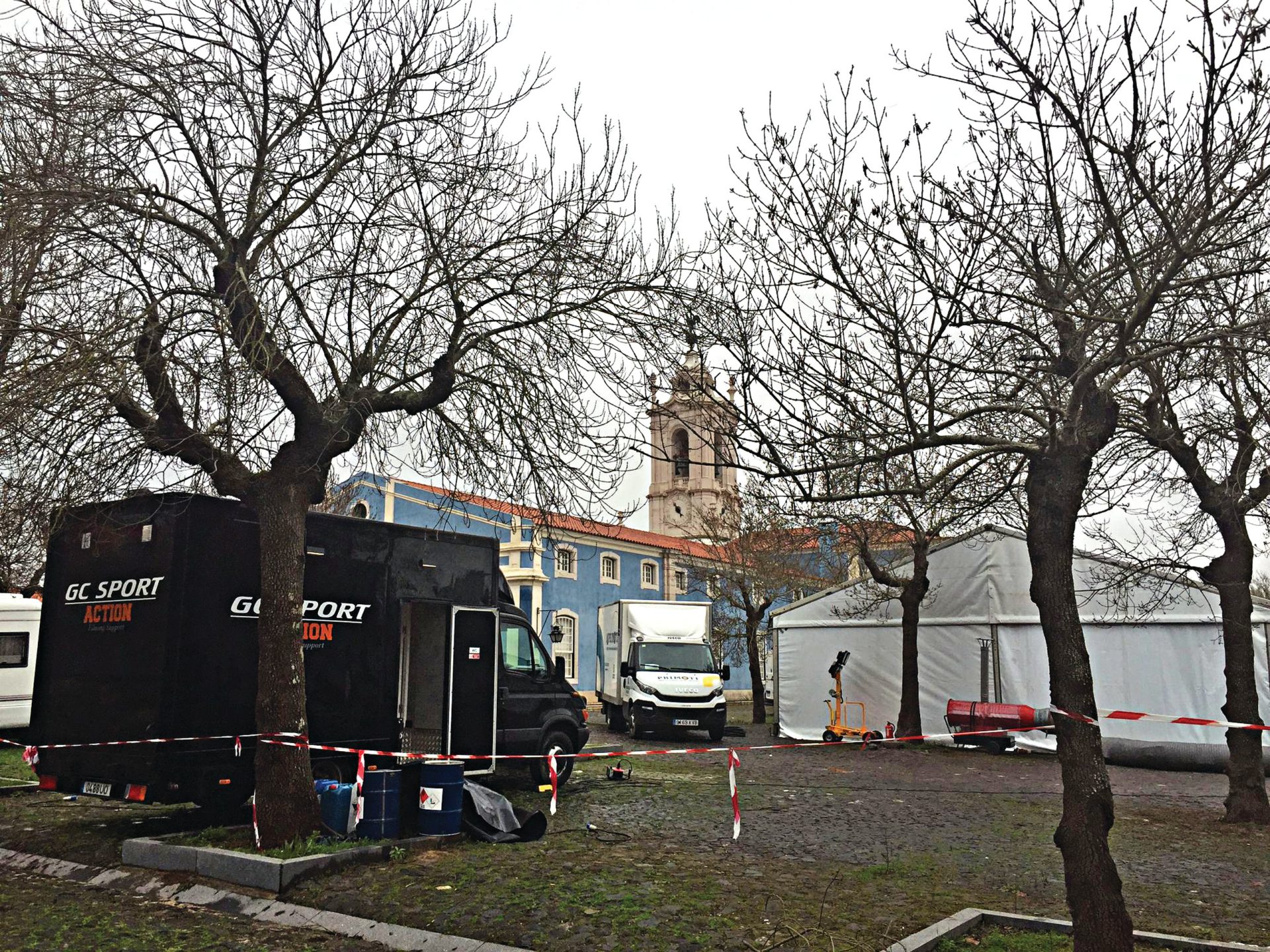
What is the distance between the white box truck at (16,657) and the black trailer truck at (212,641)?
34.5 ft

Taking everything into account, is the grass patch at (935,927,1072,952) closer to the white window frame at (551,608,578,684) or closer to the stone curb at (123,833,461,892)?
the stone curb at (123,833,461,892)

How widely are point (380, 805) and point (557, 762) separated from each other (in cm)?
516

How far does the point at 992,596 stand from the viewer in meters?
22.2

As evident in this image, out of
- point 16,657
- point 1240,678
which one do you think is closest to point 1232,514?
point 1240,678

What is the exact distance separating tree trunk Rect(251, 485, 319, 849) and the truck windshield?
15469 mm

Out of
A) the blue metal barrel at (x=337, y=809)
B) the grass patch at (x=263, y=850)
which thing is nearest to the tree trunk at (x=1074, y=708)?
the grass patch at (x=263, y=850)

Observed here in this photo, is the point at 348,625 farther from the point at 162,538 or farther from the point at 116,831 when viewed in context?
the point at 116,831

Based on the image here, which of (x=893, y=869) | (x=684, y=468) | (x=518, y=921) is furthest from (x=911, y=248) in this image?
(x=893, y=869)

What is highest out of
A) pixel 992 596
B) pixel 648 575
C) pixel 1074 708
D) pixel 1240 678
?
pixel 648 575

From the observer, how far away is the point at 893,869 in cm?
859

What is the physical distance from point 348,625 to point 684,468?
4.87m

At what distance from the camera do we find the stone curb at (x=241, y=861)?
25.2ft

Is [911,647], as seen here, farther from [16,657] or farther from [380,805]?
[16,657]

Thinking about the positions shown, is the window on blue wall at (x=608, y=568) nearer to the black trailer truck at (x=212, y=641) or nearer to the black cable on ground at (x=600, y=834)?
the black trailer truck at (x=212, y=641)
